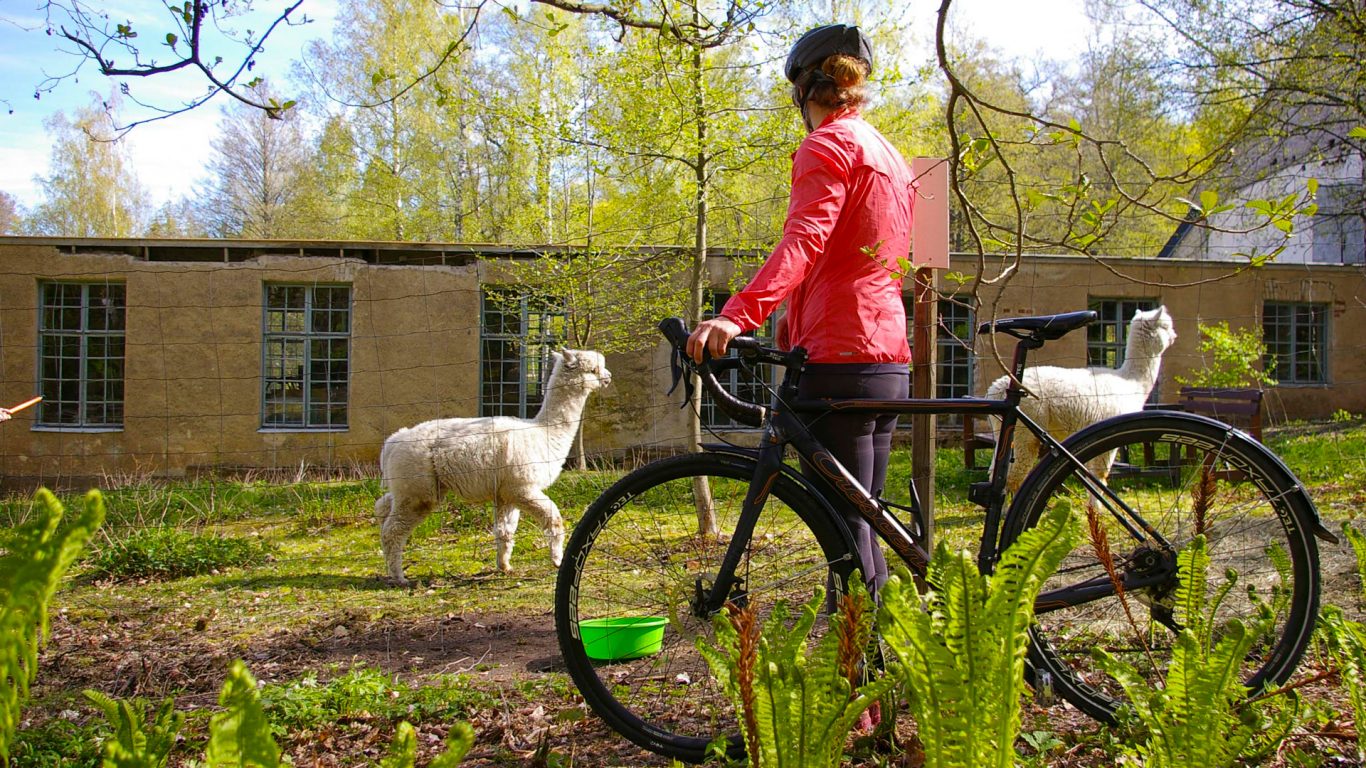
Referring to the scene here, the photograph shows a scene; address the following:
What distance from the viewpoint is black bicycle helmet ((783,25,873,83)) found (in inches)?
113

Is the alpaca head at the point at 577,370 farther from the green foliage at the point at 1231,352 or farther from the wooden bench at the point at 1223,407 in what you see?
the green foliage at the point at 1231,352

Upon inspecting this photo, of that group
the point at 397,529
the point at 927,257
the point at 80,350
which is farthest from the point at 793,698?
the point at 80,350

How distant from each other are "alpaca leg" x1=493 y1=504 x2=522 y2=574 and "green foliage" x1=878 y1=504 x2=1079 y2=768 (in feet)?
17.6

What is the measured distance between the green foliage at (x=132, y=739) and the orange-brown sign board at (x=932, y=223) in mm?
3156

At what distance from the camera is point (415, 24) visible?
30.8 m

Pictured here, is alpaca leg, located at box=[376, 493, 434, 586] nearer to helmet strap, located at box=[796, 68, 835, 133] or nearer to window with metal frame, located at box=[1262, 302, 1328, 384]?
helmet strap, located at box=[796, 68, 835, 133]

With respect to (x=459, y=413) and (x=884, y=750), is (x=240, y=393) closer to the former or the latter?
(x=459, y=413)

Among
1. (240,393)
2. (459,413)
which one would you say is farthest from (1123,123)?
(240,393)

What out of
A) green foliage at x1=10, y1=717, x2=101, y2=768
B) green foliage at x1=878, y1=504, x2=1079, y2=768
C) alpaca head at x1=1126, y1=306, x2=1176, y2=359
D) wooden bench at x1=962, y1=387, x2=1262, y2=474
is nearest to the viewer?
green foliage at x1=878, y1=504, x2=1079, y2=768

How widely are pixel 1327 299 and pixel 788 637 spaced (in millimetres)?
21200

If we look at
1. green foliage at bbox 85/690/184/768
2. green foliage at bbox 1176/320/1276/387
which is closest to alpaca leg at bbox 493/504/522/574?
green foliage at bbox 85/690/184/768

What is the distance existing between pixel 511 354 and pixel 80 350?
724 centimetres

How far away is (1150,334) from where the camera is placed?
7.76m

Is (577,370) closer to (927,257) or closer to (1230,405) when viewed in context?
(927,257)
